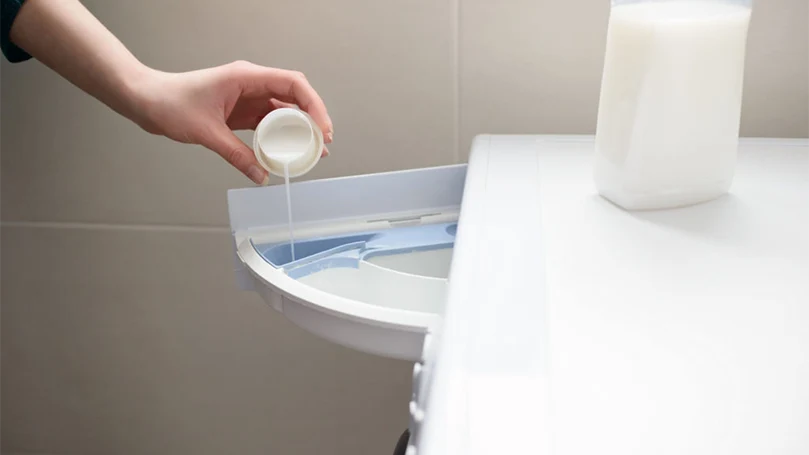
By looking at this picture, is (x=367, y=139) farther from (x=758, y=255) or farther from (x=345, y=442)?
(x=758, y=255)

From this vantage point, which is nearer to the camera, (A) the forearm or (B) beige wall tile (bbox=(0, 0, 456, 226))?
(A) the forearm

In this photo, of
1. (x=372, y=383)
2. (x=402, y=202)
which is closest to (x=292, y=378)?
(x=372, y=383)

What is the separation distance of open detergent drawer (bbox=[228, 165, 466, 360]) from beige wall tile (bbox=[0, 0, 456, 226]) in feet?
0.78

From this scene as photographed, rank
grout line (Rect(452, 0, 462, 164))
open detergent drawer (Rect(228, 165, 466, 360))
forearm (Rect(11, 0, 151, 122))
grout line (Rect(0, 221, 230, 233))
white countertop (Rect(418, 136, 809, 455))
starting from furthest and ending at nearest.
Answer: grout line (Rect(0, 221, 230, 233)) < grout line (Rect(452, 0, 462, 164)) < forearm (Rect(11, 0, 151, 122)) < open detergent drawer (Rect(228, 165, 466, 360)) < white countertop (Rect(418, 136, 809, 455))

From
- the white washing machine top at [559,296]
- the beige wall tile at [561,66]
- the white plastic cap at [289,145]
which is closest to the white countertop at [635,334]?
the white washing machine top at [559,296]

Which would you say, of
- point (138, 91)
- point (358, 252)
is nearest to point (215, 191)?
point (138, 91)

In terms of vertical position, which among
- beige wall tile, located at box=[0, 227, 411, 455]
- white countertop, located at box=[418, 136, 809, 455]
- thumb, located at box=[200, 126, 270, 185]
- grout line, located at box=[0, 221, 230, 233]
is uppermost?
thumb, located at box=[200, 126, 270, 185]

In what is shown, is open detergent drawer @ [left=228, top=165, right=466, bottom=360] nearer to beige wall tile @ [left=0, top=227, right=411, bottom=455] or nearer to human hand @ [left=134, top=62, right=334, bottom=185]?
human hand @ [left=134, top=62, right=334, bottom=185]

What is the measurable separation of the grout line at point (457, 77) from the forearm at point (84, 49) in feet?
1.12

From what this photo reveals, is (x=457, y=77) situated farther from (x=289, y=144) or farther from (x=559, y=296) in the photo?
(x=559, y=296)

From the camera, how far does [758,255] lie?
1.44 ft

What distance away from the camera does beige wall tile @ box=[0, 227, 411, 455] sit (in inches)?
39.6

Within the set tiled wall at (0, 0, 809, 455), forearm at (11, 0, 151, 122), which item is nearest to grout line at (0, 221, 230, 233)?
tiled wall at (0, 0, 809, 455)

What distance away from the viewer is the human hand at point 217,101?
65cm
